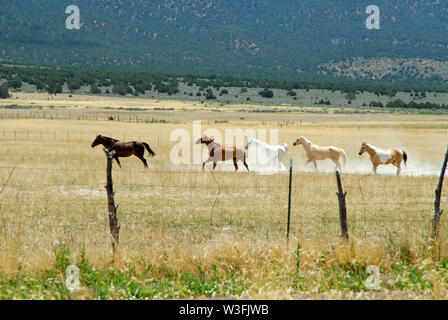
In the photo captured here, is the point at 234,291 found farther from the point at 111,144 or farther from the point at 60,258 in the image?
the point at 111,144

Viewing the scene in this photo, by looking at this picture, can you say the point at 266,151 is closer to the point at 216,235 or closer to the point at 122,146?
the point at 122,146

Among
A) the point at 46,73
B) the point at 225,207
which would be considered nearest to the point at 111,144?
the point at 225,207

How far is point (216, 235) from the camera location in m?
13.3

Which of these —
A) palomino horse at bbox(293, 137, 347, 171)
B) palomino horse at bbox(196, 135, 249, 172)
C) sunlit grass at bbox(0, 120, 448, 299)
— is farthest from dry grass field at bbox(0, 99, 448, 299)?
palomino horse at bbox(293, 137, 347, 171)

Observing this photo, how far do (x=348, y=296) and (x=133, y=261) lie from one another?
3.16 m

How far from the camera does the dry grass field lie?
8938 mm

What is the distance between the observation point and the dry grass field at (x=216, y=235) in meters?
8.94

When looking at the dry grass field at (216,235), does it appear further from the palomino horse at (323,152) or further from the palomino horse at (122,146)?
the palomino horse at (122,146)

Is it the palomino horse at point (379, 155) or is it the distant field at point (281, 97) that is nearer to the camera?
the palomino horse at point (379, 155)

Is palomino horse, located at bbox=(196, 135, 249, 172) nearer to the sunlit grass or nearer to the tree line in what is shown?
the sunlit grass

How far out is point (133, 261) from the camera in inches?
377

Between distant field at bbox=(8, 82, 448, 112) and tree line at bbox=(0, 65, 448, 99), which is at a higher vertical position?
tree line at bbox=(0, 65, 448, 99)

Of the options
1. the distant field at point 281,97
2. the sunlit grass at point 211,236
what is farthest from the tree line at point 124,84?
the sunlit grass at point 211,236

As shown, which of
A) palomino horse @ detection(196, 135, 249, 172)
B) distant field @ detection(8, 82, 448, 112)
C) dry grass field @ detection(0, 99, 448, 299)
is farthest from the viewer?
distant field @ detection(8, 82, 448, 112)
